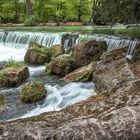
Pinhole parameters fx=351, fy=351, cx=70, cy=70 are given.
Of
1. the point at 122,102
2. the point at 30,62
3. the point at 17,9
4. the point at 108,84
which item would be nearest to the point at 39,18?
the point at 17,9

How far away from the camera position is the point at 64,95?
418 inches

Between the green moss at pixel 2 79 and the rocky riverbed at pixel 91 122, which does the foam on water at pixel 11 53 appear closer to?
the green moss at pixel 2 79

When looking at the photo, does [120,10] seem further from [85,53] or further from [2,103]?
[2,103]

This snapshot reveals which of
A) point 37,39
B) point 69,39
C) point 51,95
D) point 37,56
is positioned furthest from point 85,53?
point 37,39

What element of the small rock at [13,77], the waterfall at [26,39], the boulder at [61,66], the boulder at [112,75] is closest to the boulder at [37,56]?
the boulder at [61,66]

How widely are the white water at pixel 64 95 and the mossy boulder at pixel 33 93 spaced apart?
0.23 m

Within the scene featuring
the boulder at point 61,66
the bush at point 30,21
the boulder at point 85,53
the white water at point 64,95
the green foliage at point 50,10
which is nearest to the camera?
the white water at point 64,95

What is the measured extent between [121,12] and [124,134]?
8.88m

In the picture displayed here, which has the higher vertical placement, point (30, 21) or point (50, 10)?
point (30, 21)

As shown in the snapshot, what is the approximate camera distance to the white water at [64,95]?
9.44 meters

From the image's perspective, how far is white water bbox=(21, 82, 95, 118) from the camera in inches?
372

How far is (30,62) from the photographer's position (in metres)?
15.9

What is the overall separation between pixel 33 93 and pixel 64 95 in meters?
1.19

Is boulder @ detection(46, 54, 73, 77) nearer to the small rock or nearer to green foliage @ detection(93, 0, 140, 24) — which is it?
the small rock
